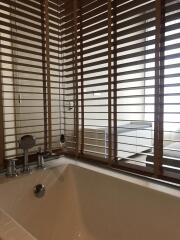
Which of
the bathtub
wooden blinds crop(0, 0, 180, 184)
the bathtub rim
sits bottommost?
the bathtub

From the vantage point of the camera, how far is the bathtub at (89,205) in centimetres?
107

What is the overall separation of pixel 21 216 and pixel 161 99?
3.61 feet

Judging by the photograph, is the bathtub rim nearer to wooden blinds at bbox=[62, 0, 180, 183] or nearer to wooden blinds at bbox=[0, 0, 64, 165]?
wooden blinds at bbox=[62, 0, 180, 183]

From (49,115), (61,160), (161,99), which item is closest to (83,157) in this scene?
(61,160)

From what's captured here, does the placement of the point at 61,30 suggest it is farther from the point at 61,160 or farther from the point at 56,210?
the point at 56,210

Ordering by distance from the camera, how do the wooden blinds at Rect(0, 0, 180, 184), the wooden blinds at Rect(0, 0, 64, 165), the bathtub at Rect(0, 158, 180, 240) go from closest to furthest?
the bathtub at Rect(0, 158, 180, 240) < the wooden blinds at Rect(0, 0, 180, 184) < the wooden blinds at Rect(0, 0, 64, 165)

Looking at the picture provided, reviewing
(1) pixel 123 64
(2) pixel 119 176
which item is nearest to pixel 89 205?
(2) pixel 119 176

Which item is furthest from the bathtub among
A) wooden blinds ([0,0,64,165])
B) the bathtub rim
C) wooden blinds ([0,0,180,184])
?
wooden blinds ([0,0,64,165])

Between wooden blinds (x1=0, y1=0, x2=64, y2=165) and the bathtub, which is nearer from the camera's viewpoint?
the bathtub

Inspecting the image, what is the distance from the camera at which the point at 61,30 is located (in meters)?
1.76

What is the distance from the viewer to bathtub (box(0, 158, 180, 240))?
3.50ft

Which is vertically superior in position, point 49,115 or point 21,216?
point 49,115

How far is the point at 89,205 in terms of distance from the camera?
140 centimetres

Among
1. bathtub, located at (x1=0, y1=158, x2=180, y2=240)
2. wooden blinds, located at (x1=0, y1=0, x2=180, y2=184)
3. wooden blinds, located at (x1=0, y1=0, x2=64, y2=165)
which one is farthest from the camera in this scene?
wooden blinds, located at (x1=0, y1=0, x2=64, y2=165)
